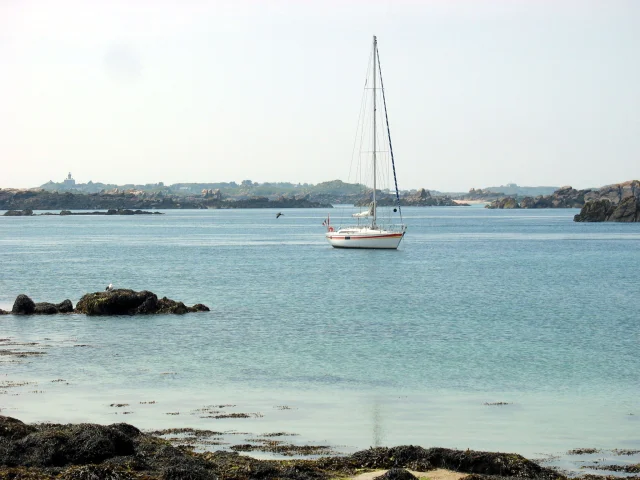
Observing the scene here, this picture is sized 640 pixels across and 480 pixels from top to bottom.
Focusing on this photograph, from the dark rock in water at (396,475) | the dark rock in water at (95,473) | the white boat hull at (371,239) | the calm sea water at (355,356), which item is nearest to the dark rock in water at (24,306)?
the calm sea water at (355,356)

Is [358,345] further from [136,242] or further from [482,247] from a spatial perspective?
[136,242]

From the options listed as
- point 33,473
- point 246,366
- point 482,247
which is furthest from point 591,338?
point 482,247

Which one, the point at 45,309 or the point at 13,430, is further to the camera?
the point at 45,309

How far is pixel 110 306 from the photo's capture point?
37.0 m

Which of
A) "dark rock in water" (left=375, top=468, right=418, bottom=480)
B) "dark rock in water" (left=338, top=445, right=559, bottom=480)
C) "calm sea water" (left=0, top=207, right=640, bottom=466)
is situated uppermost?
"dark rock in water" (left=375, top=468, right=418, bottom=480)

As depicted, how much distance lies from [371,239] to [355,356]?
5092 centimetres

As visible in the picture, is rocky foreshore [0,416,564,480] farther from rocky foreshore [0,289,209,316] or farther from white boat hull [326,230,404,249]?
white boat hull [326,230,404,249]

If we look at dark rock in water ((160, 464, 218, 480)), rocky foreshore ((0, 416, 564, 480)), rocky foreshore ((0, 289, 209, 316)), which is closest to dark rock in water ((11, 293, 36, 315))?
rocky foreshore ((0, 289, 209, 316))

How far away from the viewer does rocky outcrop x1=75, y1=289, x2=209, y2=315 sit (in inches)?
1454

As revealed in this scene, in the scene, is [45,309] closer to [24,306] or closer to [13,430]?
[24,306]

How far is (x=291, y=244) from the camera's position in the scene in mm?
99688

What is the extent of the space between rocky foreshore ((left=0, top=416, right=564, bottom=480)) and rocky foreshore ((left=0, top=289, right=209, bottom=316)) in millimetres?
22265

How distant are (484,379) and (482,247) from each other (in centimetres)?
7372

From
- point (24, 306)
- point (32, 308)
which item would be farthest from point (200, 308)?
point (24, 306)
